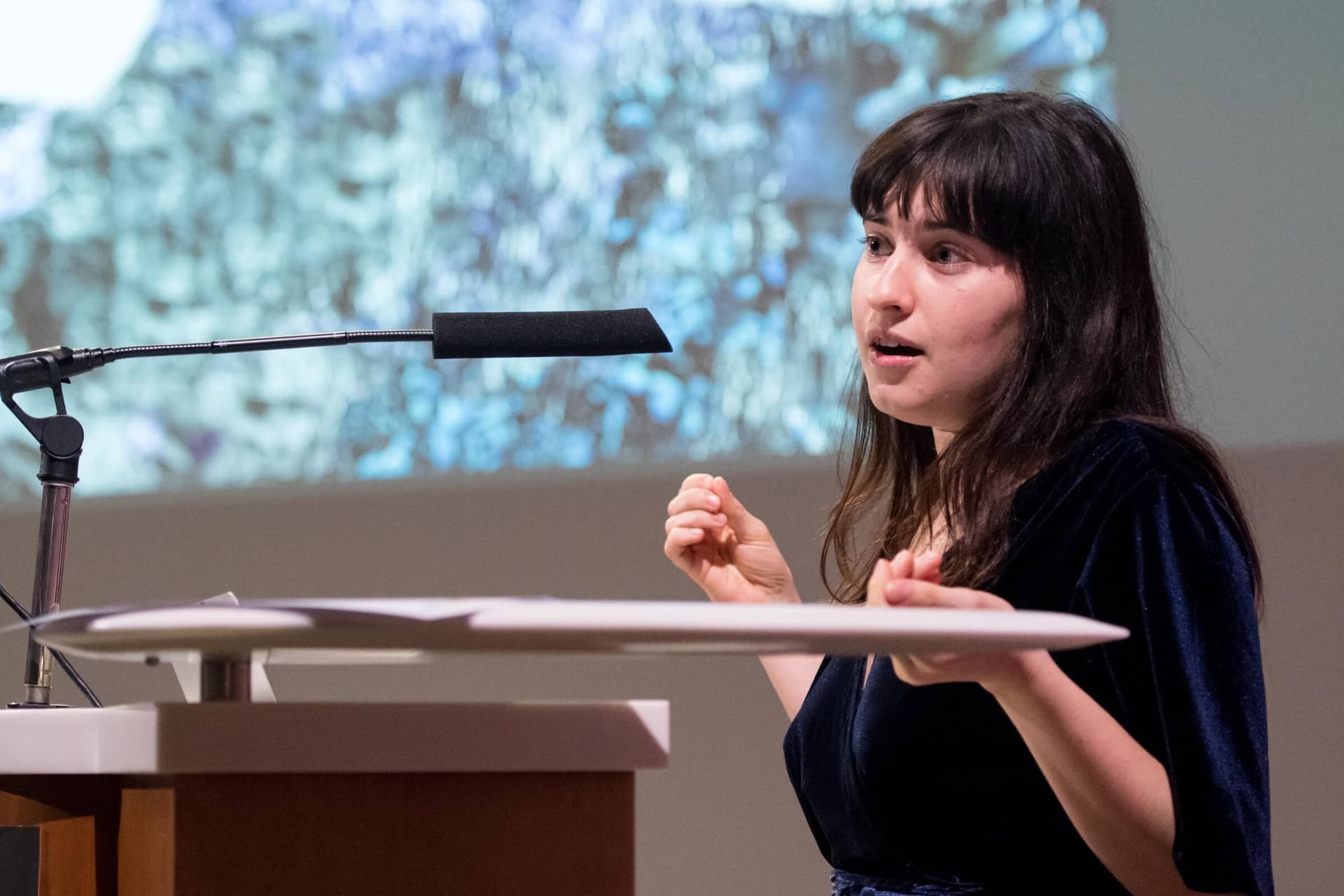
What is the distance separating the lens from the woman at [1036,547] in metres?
0.87

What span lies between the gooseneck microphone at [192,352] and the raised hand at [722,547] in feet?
0.58

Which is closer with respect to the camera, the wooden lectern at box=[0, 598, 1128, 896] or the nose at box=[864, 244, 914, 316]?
the wooden lectern at box=[0, 598, 1128, 896]

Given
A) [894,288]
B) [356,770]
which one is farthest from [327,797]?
[894,288]

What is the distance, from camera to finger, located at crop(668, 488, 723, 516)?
1177 mm

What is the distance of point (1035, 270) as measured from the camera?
44.3 inches

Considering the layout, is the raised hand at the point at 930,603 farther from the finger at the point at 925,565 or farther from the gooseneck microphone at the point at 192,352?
the gooseneck microphone at the point at 192,352

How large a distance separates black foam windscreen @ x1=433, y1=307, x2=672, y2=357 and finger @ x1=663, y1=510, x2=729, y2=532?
19cm

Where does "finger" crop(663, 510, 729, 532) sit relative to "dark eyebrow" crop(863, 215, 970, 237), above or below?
below

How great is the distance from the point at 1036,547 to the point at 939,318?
0.20 meters

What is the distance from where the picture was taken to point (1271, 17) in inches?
95.7

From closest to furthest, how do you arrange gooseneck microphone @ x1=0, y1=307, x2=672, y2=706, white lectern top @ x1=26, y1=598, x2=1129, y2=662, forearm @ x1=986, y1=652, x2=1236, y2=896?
white lectern top @ x1=26, y1=598, x2=1129, y2=662
forearm @ x1=986, y1=652, x2=1236, y2=896
gooseneck microphone @ x1=0, y1=307, x2=672, y2=706

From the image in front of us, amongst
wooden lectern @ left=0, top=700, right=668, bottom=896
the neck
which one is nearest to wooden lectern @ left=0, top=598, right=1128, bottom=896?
wooden lectern @ left=0, top=700, right=668, bottom=896

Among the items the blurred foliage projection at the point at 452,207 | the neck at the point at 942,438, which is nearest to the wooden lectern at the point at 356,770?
the neck at the point at 942,438

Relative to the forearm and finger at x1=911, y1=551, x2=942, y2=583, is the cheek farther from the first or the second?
finger at x1=911, y1=551, x2=942, y2=583
